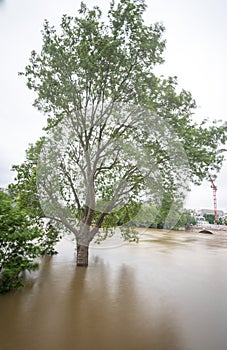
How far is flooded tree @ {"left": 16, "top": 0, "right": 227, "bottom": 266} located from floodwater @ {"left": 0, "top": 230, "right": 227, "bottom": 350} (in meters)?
1.11

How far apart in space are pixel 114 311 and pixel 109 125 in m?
3.66

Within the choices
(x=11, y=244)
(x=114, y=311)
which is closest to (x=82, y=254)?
(x=114, y=311)

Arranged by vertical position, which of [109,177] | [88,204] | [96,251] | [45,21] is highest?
[45,21]

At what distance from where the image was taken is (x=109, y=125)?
209 inches

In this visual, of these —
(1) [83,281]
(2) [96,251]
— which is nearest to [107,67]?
(1) [83,281]

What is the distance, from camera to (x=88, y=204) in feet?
17.5

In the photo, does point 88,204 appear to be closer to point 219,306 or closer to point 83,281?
point 83,281

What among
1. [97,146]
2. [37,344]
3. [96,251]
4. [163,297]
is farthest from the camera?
[96,251]

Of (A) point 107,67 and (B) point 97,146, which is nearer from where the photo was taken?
(A) point 107,67

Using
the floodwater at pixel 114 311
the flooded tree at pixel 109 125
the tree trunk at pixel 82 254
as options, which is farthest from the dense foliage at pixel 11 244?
the tree trunk at pixel 82 254

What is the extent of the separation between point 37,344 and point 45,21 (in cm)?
557

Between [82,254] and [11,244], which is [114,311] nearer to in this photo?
[11,244]

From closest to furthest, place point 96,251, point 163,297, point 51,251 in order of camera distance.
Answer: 1. point 163,297
2. point 51,251
3. point 96,251

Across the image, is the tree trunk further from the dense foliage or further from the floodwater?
the dense foliage
